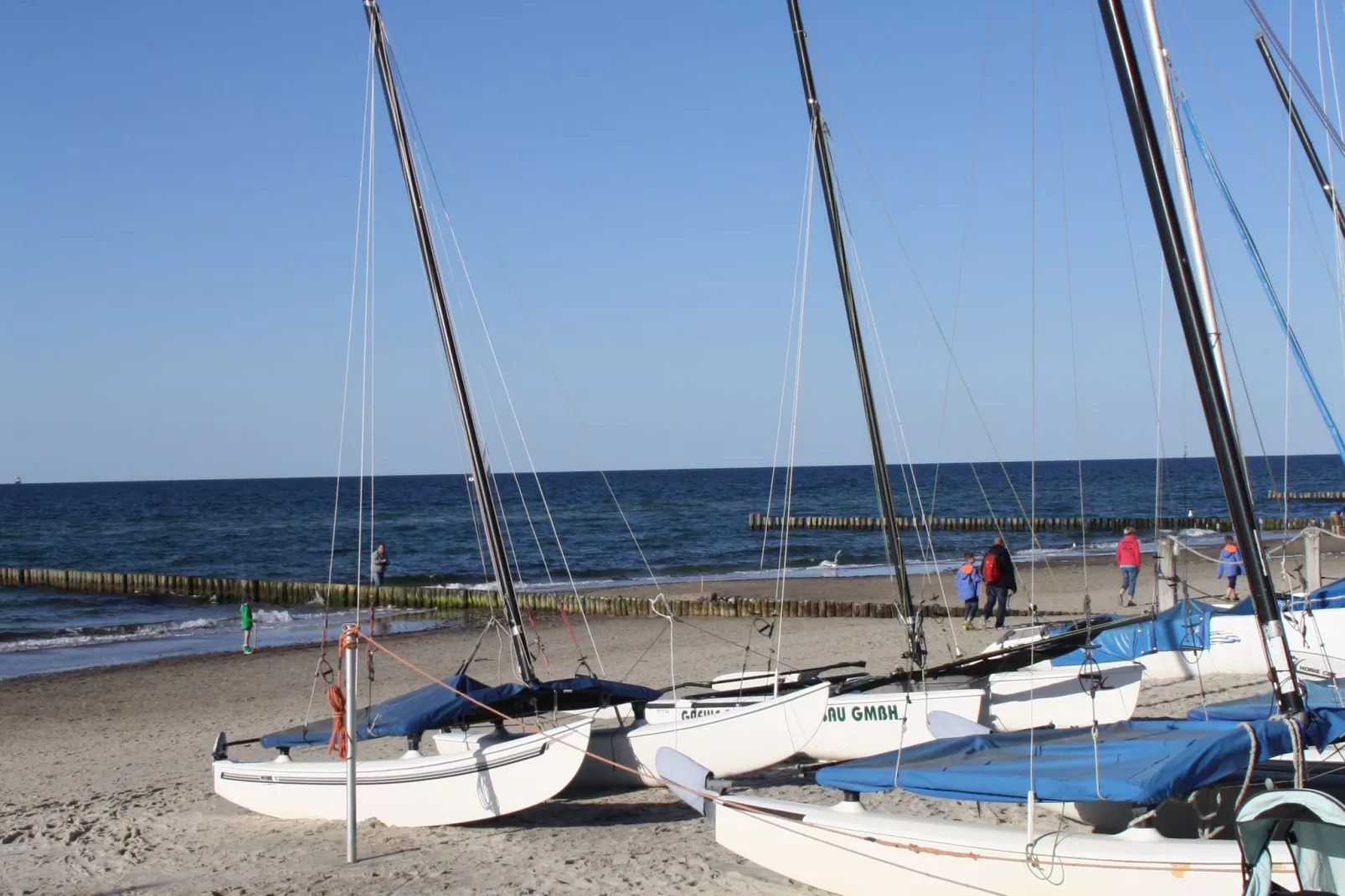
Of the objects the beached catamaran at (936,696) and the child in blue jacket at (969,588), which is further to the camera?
the child in blue jacket at (969,588)

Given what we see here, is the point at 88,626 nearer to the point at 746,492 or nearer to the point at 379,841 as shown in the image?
the point at 379,841

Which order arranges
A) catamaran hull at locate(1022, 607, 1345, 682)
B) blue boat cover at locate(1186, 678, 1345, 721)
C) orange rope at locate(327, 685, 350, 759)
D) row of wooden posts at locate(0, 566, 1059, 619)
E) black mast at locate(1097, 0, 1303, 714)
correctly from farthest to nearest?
row of wooden posts at locate(0, 566, 1059, 619), catamaran hull at locate(1022, 607, 1345, 682), orange rope at locate(327, 685, 350, 759), blue boat cover at locate(1186, 678, 1345, 721), black mast at locate(1097, 0, 1303, 714)

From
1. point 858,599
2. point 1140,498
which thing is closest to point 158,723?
point 858,599

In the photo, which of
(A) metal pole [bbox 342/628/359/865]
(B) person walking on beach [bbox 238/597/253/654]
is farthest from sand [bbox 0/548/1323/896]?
(B) person walking on beach [bbox 238/597/253/654]

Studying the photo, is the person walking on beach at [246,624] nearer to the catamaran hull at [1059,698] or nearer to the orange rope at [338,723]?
the orange rope at [338,723]

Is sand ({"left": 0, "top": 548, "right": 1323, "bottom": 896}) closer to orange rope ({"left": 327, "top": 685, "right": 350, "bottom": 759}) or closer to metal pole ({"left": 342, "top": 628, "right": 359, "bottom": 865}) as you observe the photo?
metal pole ({"left": 342, "top": 628, "right": 359, "bottom": 865})

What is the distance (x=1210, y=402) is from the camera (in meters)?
8.45

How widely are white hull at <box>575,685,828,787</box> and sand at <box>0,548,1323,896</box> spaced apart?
21.9 inches

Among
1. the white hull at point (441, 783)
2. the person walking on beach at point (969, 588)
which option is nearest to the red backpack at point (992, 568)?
the person walking on beach at point (969, 588)

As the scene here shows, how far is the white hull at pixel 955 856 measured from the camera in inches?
298

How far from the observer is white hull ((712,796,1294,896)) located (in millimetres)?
7570

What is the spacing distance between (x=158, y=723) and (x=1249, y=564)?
1611 centimetres

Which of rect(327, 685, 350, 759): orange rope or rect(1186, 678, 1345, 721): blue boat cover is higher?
rect(1186, 678, 1345, 721): blue boat cover

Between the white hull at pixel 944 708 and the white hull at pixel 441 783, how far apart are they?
2.08 m
